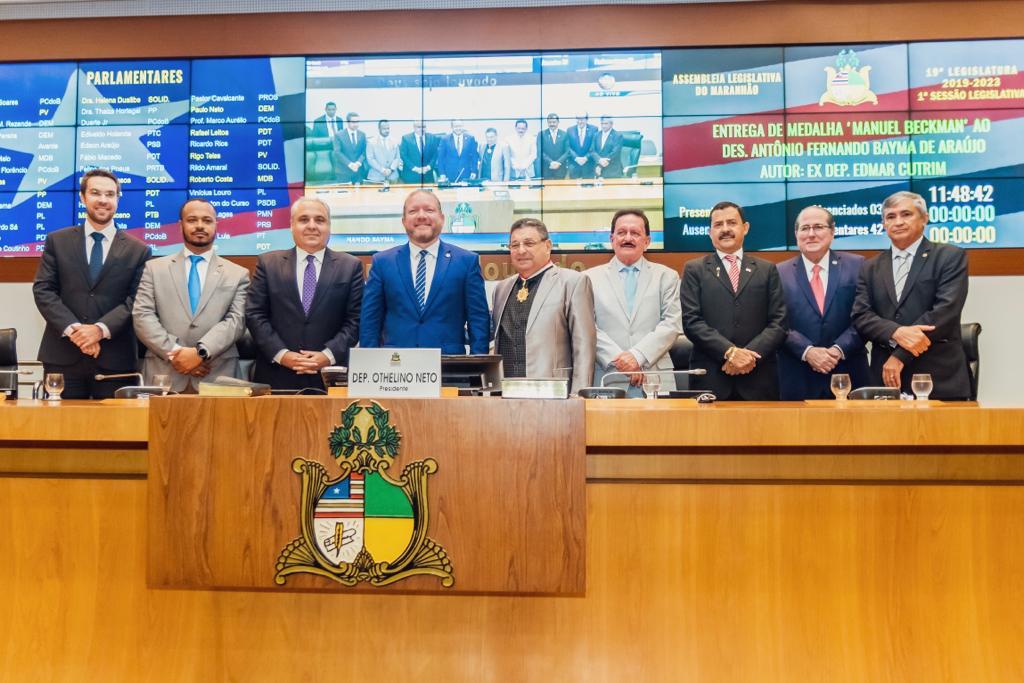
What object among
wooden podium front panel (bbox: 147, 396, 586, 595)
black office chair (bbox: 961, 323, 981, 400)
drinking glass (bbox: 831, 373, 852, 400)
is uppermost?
black office chair (bbox: 961, 323, 981, 400)

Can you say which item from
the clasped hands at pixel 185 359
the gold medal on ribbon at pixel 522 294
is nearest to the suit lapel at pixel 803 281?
the gold medal on ribbon at pixel 522 294

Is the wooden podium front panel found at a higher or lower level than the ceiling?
lower

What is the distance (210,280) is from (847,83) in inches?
155

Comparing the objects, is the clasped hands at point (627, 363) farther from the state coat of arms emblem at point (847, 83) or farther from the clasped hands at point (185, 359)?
the state coat of arms emblem at point (847, 83)

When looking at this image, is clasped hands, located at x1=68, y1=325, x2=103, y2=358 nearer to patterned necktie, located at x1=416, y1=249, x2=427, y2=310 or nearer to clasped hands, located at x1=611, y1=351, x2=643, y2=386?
patterned necktie, located at x1=416, y1=249, x2=427, y2=310

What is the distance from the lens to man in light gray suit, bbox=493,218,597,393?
3449 millimetres

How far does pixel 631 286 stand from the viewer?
12.8 ft

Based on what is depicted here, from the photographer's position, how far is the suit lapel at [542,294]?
3.48 metres

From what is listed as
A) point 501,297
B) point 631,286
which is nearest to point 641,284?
point 631,286

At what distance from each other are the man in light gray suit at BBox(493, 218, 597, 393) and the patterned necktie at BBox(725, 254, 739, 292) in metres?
0.70

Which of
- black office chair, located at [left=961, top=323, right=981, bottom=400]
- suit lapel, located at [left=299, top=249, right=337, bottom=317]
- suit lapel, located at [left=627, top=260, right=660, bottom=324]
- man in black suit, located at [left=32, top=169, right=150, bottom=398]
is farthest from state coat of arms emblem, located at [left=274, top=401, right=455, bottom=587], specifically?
black office chair, located at [left=961, top=323, right=981, bottom=400]

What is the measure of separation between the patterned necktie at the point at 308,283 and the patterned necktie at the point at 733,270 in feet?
6.46

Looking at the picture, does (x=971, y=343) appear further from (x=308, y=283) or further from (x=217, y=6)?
(x=217, y=6)

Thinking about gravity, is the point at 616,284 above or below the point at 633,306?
above
